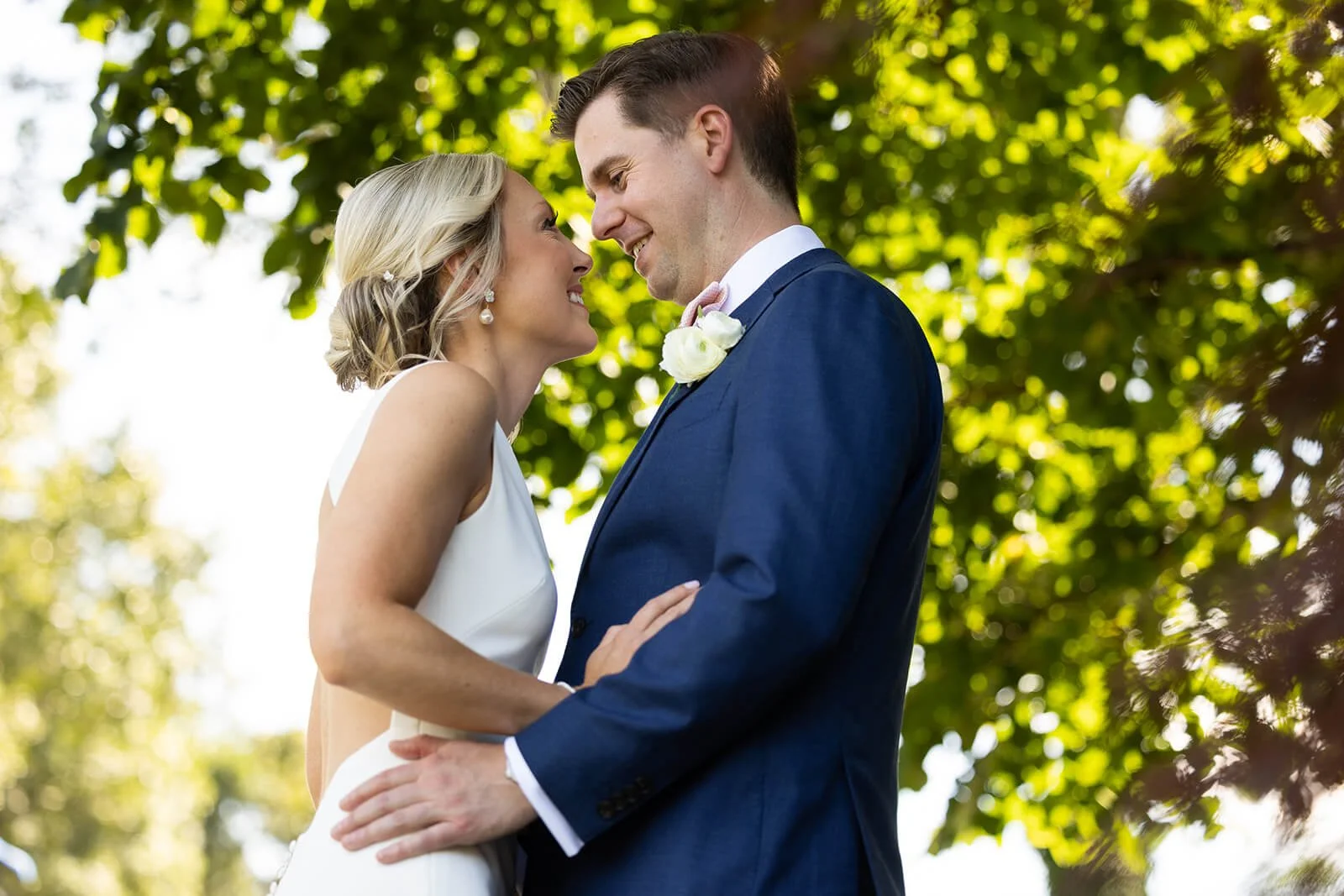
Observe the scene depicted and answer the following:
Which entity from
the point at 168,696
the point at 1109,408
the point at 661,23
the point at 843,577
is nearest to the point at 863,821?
the point at 843,577

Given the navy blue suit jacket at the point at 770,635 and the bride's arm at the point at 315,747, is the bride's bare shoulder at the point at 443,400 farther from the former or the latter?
the bride's arm at the point at 315,747

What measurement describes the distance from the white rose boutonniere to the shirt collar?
147 millimetres

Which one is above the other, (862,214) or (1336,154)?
(1336,154)

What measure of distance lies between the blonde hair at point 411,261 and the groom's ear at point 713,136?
361 mm

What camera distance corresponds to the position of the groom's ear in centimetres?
251

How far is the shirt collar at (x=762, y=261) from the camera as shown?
7.88 feet

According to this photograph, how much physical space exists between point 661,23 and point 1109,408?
2.24 metres

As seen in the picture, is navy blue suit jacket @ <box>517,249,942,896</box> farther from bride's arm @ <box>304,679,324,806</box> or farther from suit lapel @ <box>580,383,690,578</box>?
bride's arm @ <box>304,679,324,806</box>

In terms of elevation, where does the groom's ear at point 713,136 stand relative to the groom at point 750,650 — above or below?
above

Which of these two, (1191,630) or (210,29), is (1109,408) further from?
(1191,630)

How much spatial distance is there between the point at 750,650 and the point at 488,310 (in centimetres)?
94

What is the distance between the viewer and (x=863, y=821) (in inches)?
77.7

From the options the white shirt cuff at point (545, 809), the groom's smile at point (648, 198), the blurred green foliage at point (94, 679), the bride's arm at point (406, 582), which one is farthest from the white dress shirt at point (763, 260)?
the blurred green foliage at point (94, 679)

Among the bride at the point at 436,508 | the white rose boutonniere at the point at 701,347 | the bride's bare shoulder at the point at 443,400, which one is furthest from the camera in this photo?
the white rose boutonniere at the point at 701,347
